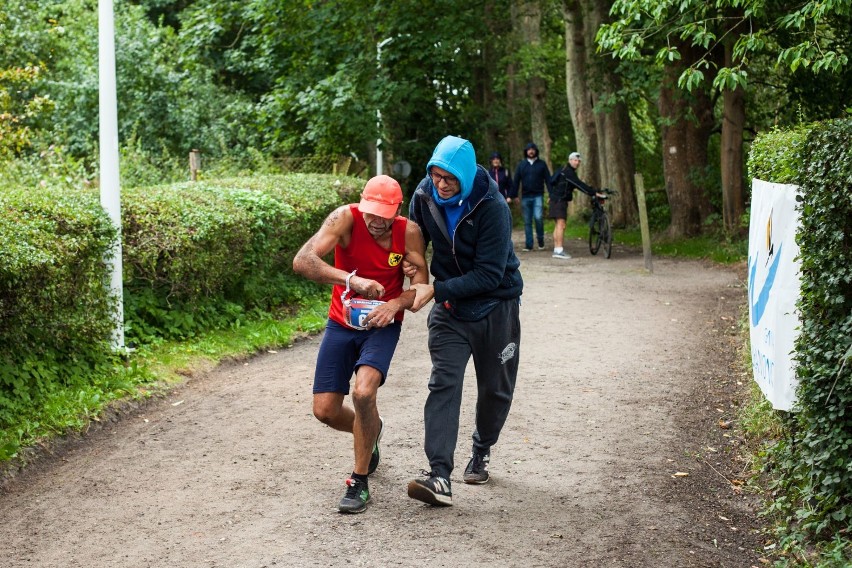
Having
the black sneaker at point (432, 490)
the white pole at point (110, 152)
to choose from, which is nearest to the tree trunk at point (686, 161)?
the white pole at point (110, 152)

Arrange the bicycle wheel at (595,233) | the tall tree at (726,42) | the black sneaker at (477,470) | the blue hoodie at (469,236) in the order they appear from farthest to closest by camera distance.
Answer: the bicycle wheel at (595,233)
the tall tree at (726,42)
the black sneaker at (477,470)
the blue hoodie at (469,236)

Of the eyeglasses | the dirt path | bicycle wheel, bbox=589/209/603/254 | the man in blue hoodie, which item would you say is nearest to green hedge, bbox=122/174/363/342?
the dirt path

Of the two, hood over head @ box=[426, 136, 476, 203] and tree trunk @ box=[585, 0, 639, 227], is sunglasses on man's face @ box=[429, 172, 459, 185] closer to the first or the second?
hood over head @ box=[426, 136, 476, 203]

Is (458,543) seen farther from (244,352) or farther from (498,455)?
(244,352)

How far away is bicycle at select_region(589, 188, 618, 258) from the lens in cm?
2077

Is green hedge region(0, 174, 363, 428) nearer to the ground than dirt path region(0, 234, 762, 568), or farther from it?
farther from it

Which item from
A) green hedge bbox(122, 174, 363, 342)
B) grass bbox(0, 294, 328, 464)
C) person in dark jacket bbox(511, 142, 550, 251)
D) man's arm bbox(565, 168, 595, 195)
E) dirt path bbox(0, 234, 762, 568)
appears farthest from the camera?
person in dark jacket bbox(511, 142, 550, 251)

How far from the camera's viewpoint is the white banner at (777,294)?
614 cm

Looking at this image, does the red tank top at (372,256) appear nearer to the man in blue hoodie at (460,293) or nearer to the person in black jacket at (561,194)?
the man in blue hoodie at (460,293)

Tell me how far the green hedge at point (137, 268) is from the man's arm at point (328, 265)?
246cm

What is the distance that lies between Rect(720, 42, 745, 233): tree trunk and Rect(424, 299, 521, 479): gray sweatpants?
15.3 m

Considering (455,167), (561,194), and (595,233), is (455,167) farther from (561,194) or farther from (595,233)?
(595,233)

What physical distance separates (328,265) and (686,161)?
18.1 m

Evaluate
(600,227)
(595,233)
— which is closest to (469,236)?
(600,227)
